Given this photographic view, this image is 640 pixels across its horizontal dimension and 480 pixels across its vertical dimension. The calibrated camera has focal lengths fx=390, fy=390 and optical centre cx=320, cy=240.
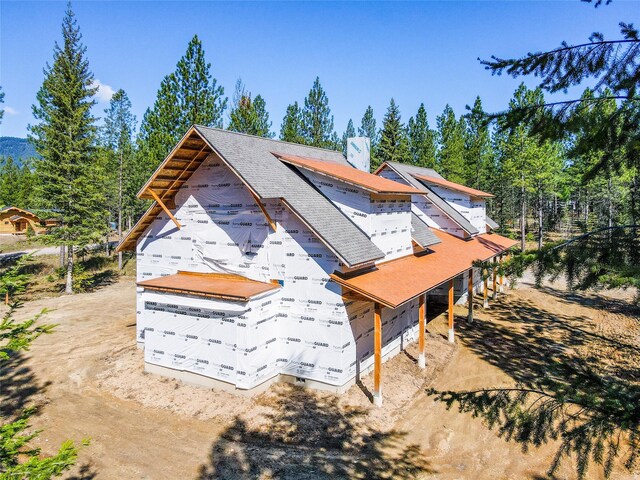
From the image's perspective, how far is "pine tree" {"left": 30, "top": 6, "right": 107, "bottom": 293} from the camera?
25.2 meters

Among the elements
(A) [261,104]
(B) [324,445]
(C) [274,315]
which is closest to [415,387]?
(B) [324,445]

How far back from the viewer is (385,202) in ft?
50.6

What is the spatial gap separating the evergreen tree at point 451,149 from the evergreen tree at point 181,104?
30520 mm

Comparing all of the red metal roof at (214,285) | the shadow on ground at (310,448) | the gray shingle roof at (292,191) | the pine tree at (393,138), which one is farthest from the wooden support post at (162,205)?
the pine tree at (393,138)

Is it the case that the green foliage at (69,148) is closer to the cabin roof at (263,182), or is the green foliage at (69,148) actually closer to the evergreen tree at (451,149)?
the cabin roof at (263,182)

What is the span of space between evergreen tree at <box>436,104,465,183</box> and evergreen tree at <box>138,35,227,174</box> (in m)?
30.5

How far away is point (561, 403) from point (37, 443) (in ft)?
39.2

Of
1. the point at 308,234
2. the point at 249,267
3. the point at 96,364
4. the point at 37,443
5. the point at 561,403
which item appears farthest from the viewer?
the point at 96,364

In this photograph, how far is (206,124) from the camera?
2939cm

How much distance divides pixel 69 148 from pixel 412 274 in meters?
23.8

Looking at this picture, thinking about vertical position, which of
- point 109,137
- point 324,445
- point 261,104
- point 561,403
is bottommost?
point 324,445

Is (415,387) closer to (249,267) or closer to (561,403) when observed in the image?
(249,267)

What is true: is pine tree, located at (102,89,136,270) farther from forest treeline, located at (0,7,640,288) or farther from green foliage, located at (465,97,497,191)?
green foliage, located at (465,97,497,191)

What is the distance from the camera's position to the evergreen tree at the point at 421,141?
160 ft
